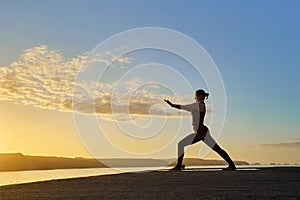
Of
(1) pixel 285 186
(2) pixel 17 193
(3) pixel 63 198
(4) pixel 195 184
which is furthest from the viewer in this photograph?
(4) pixel 195 184

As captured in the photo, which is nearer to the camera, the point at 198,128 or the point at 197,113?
the point at 197,113

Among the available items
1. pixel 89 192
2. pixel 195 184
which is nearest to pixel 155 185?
pixel 195 184

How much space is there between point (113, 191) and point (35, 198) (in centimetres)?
196

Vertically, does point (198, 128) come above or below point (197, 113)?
below

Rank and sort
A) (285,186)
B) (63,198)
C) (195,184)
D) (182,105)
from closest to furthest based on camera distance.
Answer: (63,198) < (285,186) < (195,184) < (182,105)

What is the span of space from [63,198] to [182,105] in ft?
31.8

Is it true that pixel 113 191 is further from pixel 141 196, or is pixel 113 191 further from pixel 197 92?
pixel 197 92

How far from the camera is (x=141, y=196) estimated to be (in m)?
10.2

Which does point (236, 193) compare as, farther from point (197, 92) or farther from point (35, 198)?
point (197, 92)

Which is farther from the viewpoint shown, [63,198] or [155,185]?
[155,185]

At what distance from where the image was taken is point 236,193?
1055cm

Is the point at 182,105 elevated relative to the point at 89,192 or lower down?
elevated

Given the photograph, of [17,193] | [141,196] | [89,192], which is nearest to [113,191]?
[89,192]

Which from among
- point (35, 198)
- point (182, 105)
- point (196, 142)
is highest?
point (182, 105)
